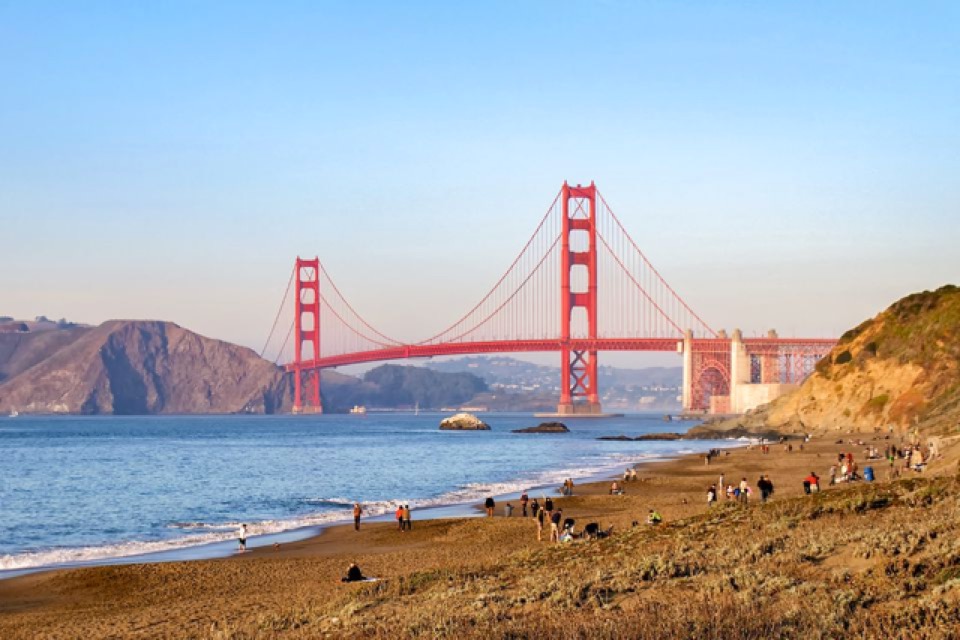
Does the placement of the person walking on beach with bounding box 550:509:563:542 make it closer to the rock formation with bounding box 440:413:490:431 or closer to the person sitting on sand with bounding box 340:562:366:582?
the person sitting on sand with bounding box 340:562:366:582

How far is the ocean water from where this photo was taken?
28.5 metres

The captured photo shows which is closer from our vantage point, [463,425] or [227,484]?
[227,484]

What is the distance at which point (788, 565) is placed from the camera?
1349 centimetres

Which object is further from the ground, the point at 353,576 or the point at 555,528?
the point at 555,528

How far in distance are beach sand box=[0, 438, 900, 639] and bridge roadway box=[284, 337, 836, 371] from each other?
86.1 meters

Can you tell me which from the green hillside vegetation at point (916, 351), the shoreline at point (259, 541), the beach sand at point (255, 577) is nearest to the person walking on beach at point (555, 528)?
the beach sand at point (255, 577)

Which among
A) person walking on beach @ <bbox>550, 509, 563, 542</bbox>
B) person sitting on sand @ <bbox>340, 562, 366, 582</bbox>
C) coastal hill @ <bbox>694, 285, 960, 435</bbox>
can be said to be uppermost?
coastal hill @ <bbox>694, 285, 960, 435</bbox>

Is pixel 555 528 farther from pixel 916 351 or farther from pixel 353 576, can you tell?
pixel 916 351

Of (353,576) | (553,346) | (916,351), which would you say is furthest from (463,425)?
(353,576)

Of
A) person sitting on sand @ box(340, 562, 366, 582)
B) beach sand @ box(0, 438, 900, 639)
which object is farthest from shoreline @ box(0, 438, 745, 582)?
person sitting on sand @ box(340, 562, 366, 582)

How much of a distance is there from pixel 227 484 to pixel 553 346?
81.6 meters

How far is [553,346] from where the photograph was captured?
412ft

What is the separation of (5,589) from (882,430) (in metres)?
52.1

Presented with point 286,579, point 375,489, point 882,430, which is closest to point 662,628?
point 286,579
